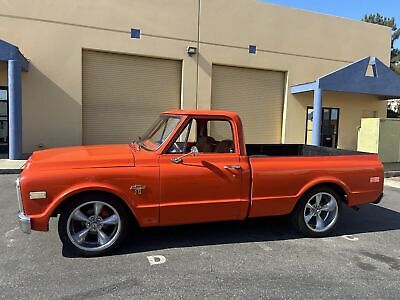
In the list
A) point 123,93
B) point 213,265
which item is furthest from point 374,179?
point 123,93

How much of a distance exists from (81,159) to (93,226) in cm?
80

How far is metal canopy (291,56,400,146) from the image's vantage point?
14.5 m

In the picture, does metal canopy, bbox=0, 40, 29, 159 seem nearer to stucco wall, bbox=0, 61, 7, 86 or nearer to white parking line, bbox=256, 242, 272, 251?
stucco wall, bbox=0, 61, 7, 86

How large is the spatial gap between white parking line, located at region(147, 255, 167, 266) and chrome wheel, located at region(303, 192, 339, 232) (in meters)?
2.16

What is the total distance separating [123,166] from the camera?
418cm

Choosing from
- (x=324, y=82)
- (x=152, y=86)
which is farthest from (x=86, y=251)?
(x=324, y=82)

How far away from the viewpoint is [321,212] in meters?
5.18

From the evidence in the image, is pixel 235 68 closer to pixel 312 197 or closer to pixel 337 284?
pixel 312 197

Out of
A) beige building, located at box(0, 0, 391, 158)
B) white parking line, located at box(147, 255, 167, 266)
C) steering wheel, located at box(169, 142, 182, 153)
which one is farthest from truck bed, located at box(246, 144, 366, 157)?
beige building, located at box(0, 0, 391, 158)

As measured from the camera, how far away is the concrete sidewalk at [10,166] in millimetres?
9734

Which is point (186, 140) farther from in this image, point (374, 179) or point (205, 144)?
point (374, 179)

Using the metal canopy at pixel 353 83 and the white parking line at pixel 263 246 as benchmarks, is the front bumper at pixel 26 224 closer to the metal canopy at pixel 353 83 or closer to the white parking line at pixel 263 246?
the white parking line at pixel 263 246

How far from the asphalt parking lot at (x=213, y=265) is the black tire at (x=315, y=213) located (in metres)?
0.16

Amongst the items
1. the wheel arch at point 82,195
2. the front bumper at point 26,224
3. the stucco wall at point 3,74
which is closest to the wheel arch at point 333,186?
the wheel arch at point 82,195
